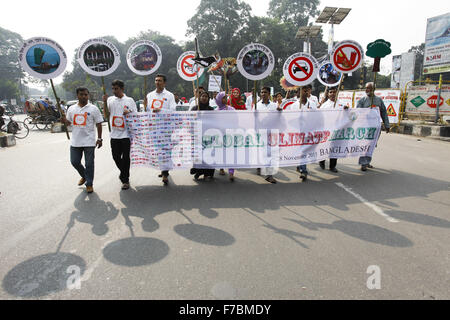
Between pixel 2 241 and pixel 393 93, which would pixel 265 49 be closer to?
pixel 2 241

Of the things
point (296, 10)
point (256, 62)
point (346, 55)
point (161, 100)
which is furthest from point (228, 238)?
point (296, 10)

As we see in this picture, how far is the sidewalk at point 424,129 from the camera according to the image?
1156 centimetres

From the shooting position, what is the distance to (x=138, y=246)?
321cm

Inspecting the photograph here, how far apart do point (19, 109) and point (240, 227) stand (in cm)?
6875

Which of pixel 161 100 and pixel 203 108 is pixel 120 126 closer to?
pixel 161 100

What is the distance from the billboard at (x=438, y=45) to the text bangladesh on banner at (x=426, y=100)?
17186mm

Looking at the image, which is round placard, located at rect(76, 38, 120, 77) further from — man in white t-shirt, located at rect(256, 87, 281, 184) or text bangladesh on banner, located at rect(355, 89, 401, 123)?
text bangladesh on banner, located at rect(355, 89, 401, 123)

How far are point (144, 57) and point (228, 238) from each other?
153 inches

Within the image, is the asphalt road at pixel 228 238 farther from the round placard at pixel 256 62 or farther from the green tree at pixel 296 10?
the green tree at pixel 296 10

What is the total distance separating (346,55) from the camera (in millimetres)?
6312

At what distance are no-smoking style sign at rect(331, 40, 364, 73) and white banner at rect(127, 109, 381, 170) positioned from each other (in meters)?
0.98

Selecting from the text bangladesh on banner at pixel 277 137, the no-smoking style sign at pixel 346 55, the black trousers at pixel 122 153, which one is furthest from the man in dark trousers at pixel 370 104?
the black trousers at pixel 122 153

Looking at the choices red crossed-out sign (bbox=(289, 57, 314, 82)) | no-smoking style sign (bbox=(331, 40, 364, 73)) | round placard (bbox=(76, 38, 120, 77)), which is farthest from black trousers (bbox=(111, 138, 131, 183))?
no-smoking style sign (bbox=(331, 40, 364, 73))
